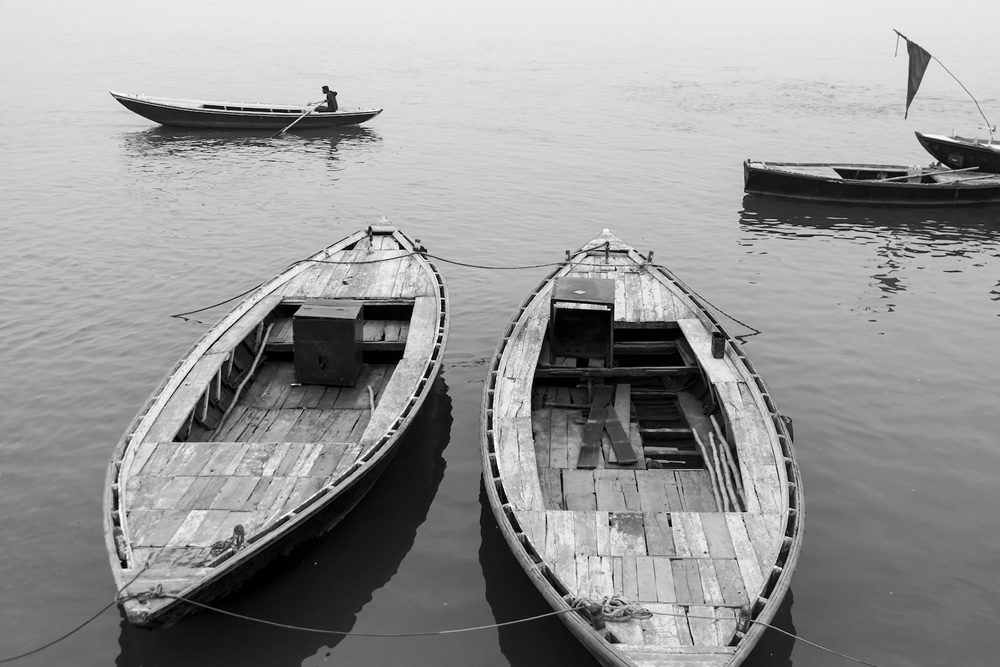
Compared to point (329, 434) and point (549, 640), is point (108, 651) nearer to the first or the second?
point (329, 434)

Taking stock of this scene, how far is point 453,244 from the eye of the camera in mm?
21875

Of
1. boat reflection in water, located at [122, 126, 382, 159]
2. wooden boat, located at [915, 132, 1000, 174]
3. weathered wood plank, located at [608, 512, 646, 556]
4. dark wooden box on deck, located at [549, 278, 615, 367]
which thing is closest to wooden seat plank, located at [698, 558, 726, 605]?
weathered wood plank, located at [608, 512, 646, 556]

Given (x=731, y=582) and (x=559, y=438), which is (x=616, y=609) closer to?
(x=731, y=582)

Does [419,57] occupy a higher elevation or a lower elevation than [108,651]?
higher

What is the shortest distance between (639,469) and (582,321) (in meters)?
2.89

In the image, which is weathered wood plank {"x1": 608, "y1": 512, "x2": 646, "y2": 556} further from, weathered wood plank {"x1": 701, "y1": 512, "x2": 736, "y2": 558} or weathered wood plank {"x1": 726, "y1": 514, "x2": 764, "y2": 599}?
weathered wood plank {"x1": 726, "y1": 514, "x2": 764, "y2": 599}

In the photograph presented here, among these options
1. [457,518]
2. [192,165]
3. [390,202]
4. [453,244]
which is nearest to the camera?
[457,518]

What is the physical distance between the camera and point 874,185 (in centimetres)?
2514

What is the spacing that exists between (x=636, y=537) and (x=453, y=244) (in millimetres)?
14792

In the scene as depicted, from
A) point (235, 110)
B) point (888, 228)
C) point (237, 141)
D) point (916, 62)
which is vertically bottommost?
point (888, 228)

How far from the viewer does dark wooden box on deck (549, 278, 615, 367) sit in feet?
39.4

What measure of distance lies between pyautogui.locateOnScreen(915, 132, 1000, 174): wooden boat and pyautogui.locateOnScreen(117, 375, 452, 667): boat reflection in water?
25.6m

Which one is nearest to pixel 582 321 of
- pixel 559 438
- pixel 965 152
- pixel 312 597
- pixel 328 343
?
pixel 559 438

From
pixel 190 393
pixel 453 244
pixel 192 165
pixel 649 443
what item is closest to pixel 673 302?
pixel 649 443
